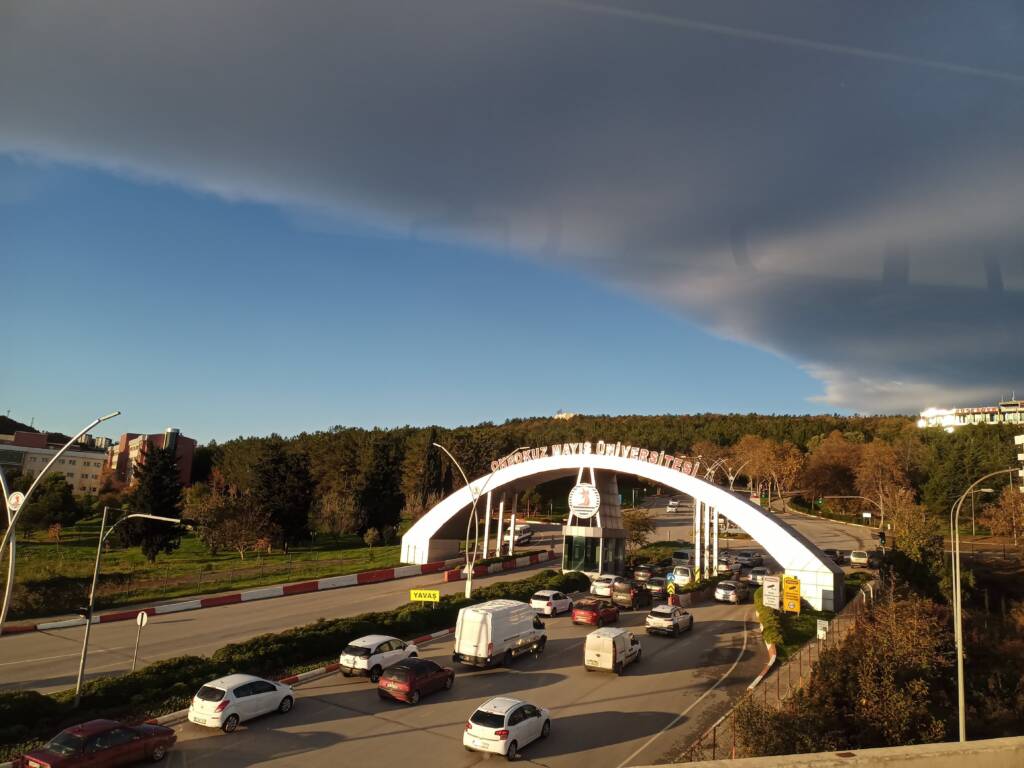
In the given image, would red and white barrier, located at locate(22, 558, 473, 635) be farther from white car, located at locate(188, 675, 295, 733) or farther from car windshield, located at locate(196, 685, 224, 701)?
car windshield, located at locate(196, 685, 224, 701)

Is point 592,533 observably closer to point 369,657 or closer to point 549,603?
point 549,603

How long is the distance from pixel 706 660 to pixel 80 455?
14969 centimetres

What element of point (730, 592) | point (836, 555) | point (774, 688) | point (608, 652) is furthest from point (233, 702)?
point (836, 555)

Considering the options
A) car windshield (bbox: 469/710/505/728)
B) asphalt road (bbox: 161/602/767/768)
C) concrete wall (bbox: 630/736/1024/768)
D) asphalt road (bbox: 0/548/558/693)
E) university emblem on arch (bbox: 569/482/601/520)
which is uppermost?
university emblem on arch (bbox: 569/482/601/520)

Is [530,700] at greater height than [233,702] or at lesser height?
lesser

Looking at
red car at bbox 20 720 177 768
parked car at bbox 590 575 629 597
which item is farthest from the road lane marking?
parked car at bbox 590 575 629 597

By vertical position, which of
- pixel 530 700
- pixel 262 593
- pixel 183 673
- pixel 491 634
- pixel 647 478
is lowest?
pixel 262 593

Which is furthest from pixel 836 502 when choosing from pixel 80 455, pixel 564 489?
pixel 80 455

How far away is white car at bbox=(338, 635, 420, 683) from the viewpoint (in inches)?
974

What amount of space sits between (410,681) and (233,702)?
5.47 m

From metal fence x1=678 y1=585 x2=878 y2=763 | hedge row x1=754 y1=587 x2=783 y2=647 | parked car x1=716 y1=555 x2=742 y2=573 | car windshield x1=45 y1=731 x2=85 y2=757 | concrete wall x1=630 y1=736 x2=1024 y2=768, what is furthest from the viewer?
parked car x1=716 y1=555 x2=742 y2=573

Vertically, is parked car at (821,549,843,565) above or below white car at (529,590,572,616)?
above

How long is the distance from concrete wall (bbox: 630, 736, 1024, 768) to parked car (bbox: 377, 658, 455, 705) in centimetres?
1419

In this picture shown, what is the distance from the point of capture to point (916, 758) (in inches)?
375
